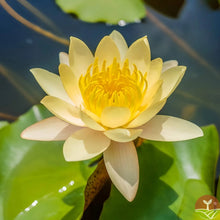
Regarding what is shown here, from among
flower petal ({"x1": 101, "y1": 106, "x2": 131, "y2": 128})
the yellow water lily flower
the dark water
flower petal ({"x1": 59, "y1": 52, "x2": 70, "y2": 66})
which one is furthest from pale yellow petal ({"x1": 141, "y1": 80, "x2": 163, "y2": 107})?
the dark water

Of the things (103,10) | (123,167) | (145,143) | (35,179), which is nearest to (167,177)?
(145,143)

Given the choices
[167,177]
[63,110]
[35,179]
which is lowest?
[35,179]

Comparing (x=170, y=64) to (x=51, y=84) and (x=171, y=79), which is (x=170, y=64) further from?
(x=51, y=84)

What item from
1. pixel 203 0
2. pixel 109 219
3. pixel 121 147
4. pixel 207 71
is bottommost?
pixel 109 219

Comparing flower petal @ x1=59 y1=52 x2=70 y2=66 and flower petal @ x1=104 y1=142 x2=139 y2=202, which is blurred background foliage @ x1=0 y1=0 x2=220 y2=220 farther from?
flower petal @ x1=59 y1=52 x2=70 y2=66

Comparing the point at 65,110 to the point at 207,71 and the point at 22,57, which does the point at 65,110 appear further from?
the point at 207,71

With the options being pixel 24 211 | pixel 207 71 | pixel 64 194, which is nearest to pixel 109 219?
pixel 64 194
